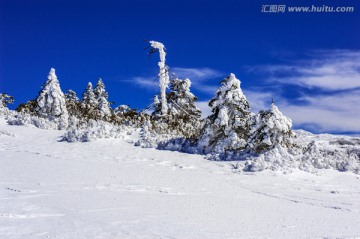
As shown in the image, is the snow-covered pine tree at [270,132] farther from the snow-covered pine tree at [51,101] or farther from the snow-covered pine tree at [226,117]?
the snow-covered pine tree at [51,101]

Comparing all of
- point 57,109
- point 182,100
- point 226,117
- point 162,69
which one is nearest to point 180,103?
point 182,100

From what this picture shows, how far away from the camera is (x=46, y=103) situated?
3138 cm

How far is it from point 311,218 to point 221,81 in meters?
11.9

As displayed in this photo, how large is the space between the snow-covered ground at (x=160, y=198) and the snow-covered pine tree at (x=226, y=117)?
211 centimetres

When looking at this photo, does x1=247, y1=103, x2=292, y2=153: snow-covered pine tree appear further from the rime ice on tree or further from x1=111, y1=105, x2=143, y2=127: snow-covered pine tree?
the rime ice on tree

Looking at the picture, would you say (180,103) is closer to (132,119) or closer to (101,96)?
(132,119)

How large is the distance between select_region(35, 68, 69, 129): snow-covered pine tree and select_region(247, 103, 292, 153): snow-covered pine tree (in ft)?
63.9

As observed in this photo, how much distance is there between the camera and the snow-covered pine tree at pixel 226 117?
17.0 metres

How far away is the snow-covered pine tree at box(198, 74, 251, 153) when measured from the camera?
1703 cm

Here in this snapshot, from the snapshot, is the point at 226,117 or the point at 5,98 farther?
the point at 5,98

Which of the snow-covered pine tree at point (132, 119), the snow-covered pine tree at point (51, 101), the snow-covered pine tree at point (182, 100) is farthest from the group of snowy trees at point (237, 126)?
the snow-covered pine tree at point (51, 101)

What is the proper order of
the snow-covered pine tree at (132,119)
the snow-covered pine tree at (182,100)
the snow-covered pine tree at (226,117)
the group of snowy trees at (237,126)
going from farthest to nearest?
1. the snow-covered pine tree at (182,100)
2. the snow-covered pine tree at (132,119)
3. the snow-covered pine tree at (226,117)
4. the group of snowy trees at (237,126)

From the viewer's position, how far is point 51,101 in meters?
30.8

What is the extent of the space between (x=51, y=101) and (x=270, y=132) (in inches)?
844
